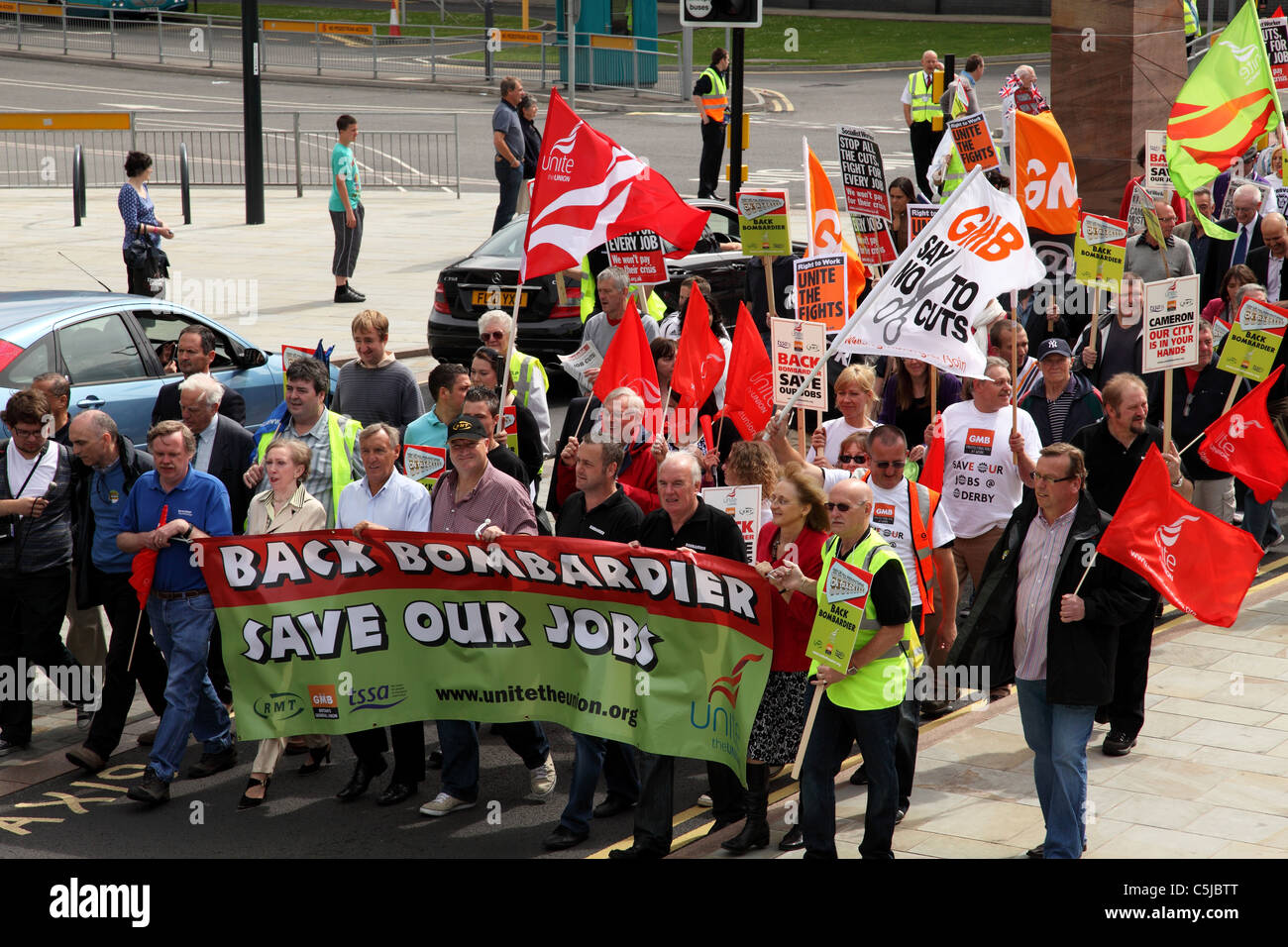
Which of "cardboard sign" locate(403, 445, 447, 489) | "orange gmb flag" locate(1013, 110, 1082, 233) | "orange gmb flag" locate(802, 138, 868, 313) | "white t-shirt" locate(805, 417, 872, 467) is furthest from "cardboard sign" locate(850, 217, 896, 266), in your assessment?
"cardboard sign" locate(403, 445, 447, 489)

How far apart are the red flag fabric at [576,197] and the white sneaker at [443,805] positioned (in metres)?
3.28

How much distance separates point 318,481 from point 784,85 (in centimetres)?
3219

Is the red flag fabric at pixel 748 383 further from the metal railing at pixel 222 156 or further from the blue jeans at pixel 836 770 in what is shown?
the metal railing at pixel 222 156

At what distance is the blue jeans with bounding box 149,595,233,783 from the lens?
7645 mm

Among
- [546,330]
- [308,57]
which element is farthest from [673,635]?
[308,57]

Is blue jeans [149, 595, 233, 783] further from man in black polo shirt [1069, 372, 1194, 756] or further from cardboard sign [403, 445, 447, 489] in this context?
man in black polo shirt [1069, 372, 1194, 756]

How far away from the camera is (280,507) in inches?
310

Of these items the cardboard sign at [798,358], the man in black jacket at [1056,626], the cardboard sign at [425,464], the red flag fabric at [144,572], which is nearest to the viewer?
the man in black jacket at [1056,626]

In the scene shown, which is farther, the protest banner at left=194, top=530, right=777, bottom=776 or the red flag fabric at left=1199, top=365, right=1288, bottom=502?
the red flag fabric at left=1199, top=365, right=1288, bottom=502

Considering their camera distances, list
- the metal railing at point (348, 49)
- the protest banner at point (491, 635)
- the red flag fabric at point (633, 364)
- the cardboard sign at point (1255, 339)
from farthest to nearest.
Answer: the metal railing at point (348, 49) → the cardboard sign at point (1255, 339) → the red flag fabric at point (633, 364) → the protest banner at point (491, 635)

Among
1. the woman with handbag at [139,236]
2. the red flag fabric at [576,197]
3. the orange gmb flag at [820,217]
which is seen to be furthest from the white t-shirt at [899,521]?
the woman with handbag at [139,236]

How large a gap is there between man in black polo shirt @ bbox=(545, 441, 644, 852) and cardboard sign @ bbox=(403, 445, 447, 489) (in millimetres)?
1113

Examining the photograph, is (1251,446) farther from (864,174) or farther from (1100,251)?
(864,174)

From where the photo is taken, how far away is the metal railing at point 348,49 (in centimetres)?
3797
